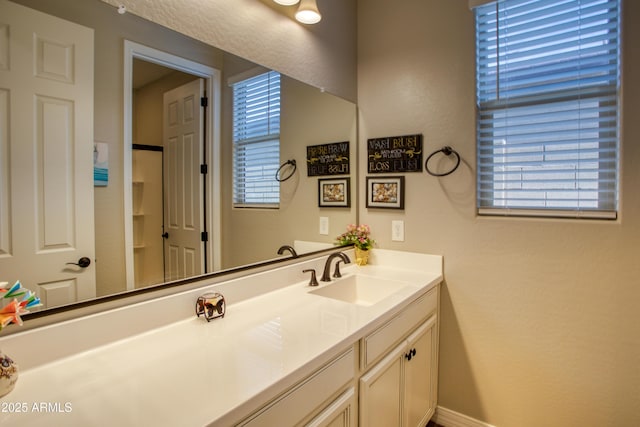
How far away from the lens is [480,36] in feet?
6.03

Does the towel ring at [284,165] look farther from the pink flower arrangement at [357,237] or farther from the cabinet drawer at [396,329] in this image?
the cabinet drawer at [396,329]

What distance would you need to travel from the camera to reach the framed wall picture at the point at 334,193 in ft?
6.91

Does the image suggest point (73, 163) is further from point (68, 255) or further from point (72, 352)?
point (72, 352)

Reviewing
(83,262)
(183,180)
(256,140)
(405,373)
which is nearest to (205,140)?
(183,180)

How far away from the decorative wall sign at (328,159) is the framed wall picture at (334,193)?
0.18 ft

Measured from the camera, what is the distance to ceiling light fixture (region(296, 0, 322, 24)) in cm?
164

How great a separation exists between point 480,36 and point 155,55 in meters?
1.64

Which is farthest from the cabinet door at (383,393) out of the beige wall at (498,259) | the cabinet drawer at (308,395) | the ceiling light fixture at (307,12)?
the ceiling light fixture at (307,12)

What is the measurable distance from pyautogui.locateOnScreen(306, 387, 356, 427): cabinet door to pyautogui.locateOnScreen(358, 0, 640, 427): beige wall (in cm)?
102

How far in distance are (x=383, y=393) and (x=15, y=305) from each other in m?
1.24

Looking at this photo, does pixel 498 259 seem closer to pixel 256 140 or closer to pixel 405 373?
pixel 405 373

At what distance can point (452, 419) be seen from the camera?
6.48ft

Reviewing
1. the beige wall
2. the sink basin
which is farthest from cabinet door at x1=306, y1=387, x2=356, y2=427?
the beige wall

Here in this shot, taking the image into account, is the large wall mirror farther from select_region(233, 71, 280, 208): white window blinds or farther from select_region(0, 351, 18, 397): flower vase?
select_region(0, 351, 18, 397): flower vase
